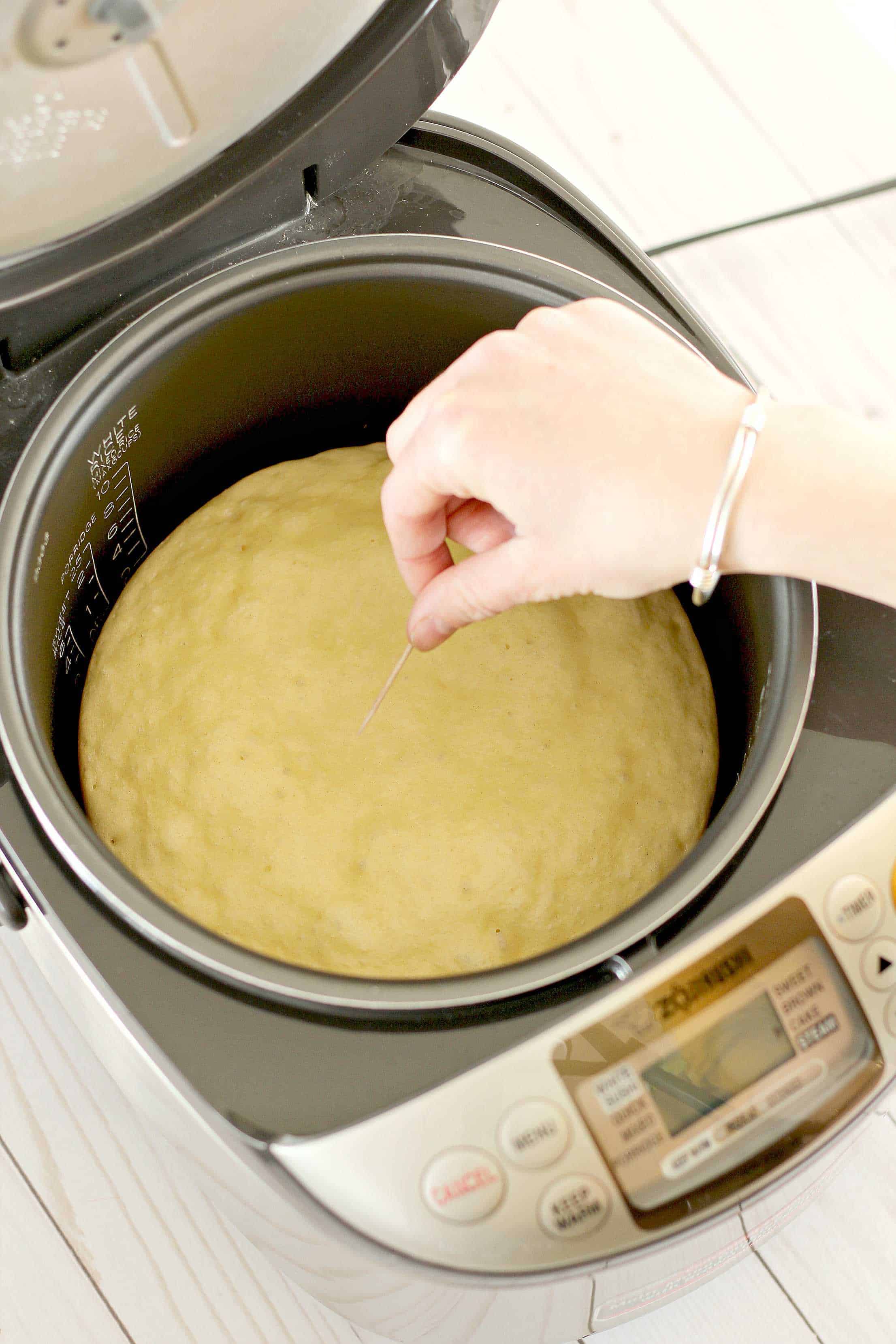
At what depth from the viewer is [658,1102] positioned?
0.57m

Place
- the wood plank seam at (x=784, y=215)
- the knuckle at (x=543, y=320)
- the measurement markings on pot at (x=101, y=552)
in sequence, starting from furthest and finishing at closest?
the wood plank seam at (x=784, y=215) → the measurement markings on pot at (x=101, y=552) → the knuckle at (x=543, y=320)

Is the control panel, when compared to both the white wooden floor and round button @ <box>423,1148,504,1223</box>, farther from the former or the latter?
the white wooden floor

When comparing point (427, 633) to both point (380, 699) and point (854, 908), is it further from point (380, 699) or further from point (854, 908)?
point (854, 908)

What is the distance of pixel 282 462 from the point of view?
1002 millimetres

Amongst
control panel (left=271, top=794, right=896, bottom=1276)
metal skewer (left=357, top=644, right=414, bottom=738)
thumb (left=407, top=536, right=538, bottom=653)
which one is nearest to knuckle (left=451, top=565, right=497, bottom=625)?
thumb (left=407, top=536, right=538, bottom=653)

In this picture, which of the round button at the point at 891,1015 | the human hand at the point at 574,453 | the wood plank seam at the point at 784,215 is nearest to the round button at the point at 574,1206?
the round button at the point at 891,1015

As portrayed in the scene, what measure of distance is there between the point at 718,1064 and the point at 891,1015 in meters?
0.11

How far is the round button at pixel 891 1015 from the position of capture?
607 mm

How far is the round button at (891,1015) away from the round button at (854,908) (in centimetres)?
4

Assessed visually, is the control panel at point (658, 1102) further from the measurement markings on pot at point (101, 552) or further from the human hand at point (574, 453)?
the measurement markings on pot at point (101, 552)

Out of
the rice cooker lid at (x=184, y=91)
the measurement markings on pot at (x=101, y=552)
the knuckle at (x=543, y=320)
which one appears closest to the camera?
the rice cooker lid at (x=184, y=91)

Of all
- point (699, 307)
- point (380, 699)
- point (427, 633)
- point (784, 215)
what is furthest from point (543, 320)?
point (784, 215)

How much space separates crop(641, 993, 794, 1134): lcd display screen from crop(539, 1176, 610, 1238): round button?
0.05 metres

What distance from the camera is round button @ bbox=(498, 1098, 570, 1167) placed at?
55 centimetres
